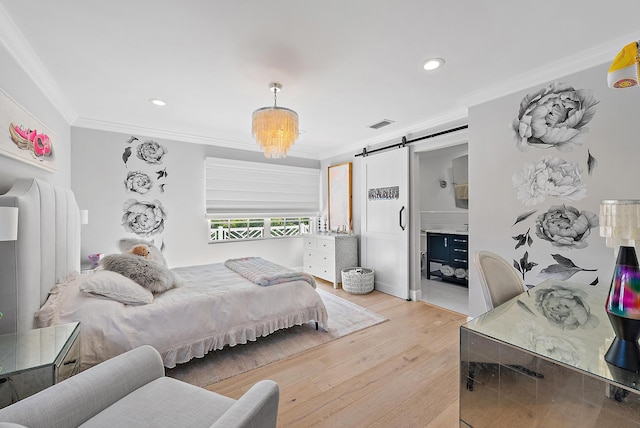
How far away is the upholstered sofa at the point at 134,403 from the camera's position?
2.90ft

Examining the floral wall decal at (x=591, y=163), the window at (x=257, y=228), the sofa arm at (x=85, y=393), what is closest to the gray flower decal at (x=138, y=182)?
the window at (x=257, y=228)

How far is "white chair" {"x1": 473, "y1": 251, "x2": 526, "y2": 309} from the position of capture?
1670 mm

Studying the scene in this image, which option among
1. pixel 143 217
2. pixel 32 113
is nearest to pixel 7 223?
pixel 32 113

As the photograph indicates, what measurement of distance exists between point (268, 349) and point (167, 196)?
2778 mm

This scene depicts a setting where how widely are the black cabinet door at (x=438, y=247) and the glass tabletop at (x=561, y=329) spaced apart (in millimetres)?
2929

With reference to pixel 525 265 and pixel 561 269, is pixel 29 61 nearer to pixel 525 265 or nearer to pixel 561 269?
pixel 525 265

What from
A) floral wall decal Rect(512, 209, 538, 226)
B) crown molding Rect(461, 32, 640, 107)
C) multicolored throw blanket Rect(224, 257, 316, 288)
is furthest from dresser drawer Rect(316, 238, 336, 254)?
crown molding Rect(461, 32, 640, 107)

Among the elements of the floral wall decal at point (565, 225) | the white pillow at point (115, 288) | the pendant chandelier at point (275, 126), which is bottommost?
the white pillow at point (115, 288)

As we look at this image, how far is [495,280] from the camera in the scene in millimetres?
1741

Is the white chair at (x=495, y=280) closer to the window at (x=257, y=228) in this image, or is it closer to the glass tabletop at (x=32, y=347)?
the glass tabletop at (x=32, y=347)

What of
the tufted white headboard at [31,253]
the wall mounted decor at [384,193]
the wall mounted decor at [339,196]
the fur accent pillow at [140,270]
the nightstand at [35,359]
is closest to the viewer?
the nightstand at [35,359]

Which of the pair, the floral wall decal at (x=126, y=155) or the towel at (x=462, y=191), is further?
the towel at (x=462, y=191)

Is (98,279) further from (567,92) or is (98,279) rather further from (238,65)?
(567,92)

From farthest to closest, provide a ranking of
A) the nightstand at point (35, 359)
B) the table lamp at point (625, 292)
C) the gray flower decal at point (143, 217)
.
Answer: the gray flower decal at point (143, 217) < the nightstand at point (35, 359) < the table lamp at point (625, 292)
